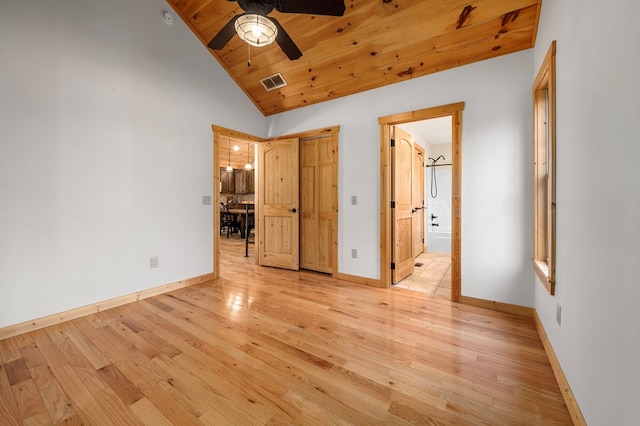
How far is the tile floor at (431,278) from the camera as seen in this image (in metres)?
3.24

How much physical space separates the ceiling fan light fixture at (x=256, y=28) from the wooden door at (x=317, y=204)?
6.26ft

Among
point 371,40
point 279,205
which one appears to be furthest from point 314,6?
point 279,205

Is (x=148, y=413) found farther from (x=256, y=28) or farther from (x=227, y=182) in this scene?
(x=227, y=182)

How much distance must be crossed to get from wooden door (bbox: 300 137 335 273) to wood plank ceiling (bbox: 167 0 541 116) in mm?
722

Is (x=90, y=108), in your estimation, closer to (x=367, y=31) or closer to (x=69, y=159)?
(x=69, y=159)

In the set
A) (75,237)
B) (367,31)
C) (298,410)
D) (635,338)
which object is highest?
(367,31)

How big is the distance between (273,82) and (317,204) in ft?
6.16

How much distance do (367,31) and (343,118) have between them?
1088 mm

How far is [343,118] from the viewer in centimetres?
362

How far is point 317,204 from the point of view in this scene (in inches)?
158

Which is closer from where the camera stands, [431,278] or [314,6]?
[314,6]

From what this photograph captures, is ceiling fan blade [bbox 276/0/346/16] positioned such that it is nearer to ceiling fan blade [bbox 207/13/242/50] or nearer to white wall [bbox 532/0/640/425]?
ceiling fan blade [bbox 207/13/242/50]

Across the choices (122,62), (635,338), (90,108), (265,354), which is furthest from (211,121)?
Answer: (635,338)

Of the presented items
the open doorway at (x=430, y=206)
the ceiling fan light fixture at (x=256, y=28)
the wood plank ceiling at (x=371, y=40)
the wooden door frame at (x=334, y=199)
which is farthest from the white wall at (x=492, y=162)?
the ceiling fan light fixture at (x=256, y=28)
